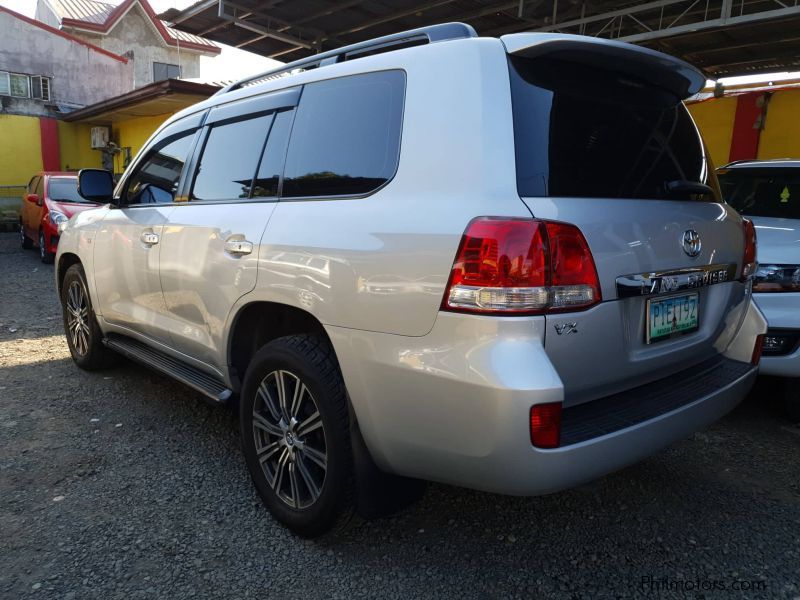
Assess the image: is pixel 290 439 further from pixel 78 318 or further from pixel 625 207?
pixel 78 318

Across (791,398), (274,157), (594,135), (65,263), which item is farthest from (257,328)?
(791,398)

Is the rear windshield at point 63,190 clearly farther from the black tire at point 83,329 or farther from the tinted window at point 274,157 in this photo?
the tinted window at point 274,157

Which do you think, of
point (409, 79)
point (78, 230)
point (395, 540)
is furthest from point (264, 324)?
point (78, 230)

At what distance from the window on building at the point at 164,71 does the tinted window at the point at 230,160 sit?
29401 millimetres

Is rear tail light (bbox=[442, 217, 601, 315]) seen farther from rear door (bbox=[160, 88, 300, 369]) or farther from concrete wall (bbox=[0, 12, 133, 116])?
concrete wall (bbox=[0, 12, 133, 116])

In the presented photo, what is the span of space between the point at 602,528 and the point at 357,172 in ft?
5.84

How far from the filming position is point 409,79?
2164 mm

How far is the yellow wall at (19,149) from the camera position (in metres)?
21.0

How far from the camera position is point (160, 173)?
366 centimetres

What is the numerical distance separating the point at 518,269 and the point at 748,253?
144cm

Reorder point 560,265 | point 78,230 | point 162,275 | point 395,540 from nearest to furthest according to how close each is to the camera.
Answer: point 560,265 → point 395,540 → point 162,275 → point 78,230

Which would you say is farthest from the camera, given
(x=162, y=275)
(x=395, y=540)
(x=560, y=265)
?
(x=162, y=275)

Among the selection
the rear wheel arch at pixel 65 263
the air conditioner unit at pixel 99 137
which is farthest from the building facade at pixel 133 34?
the rear wheel arch at pixel 65 263

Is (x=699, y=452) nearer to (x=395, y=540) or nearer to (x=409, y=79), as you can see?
(x=395, y=540)
